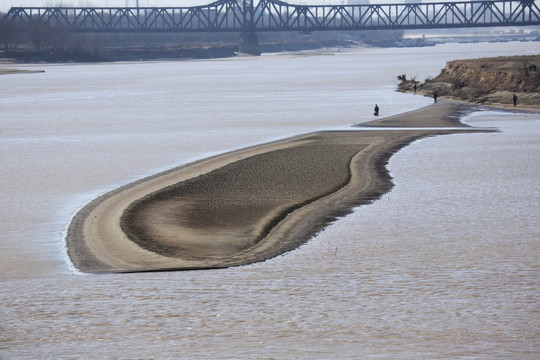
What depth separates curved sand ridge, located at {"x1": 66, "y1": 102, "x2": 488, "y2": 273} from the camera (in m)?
20.7

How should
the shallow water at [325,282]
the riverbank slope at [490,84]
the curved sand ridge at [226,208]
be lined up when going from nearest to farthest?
the shallow water at [325,282] → the curved sand ridge at [226,208] → the riverbank slope at [490,84]

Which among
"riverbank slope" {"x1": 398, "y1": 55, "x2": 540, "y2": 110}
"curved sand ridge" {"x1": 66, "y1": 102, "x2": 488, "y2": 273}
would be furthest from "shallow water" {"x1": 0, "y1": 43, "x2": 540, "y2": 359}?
"riverbank slope" {"x1": 398, "y1": 55, "x2": 540, "y2": 110}

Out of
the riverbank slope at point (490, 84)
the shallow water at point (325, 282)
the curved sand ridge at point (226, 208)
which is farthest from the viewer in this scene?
the riverbank slope at point (490, 84)

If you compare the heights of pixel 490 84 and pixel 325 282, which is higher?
pixel 325 282

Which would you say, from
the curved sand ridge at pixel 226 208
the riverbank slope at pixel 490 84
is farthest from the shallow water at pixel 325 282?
the riverbank slope at pixel 490 84

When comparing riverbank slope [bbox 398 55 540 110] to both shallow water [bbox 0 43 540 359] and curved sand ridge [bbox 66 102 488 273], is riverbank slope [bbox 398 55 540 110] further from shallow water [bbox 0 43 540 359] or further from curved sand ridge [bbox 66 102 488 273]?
curved sand ridge [bbox 66 102 488 273]

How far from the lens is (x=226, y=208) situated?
84.2 feet

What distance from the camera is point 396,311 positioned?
16.2 metres

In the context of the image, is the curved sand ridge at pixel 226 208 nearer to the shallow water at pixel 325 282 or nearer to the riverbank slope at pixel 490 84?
the shallow water at pixel 325 282

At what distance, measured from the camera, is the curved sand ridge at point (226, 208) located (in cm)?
2070

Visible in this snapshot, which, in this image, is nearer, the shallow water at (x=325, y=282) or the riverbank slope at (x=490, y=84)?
the shallow water at (x=325, y=282)

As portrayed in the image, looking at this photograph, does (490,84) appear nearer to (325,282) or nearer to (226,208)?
(226,208)

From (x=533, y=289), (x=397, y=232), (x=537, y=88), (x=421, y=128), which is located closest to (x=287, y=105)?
(x=537, y=88)

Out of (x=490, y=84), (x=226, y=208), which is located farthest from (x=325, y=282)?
(x=490, y=84)
